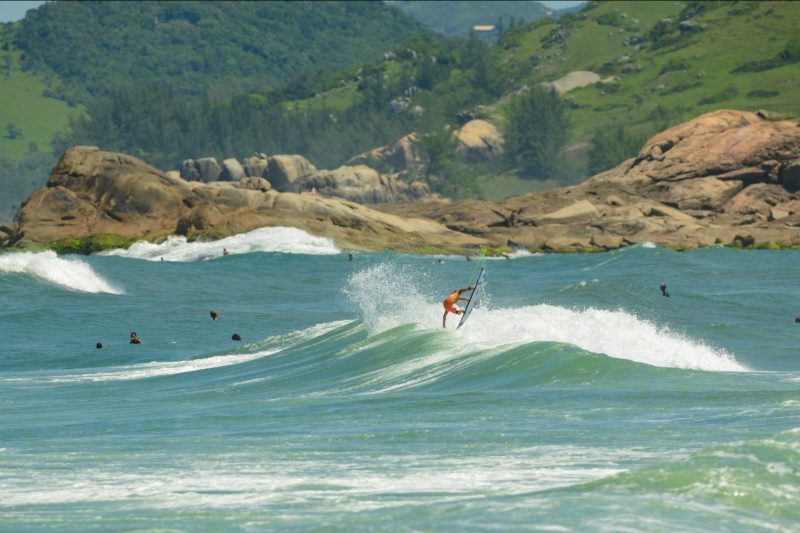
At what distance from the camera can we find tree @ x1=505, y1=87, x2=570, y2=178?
159250 mm

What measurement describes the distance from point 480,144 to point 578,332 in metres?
138

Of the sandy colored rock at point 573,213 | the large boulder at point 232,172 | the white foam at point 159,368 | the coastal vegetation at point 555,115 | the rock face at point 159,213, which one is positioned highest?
the coastal vegetation at point 555,115

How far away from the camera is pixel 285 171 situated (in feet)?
413

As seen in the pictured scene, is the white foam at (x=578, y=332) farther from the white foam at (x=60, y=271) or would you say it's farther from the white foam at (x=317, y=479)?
the white foam at (x=60, y=271)

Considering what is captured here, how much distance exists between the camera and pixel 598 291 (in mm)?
50969

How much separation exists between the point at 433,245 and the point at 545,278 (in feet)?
64.8

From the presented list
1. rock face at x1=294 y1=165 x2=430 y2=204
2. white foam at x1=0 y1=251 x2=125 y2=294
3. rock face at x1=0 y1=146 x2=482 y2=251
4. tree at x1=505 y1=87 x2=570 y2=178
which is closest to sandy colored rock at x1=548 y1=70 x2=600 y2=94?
tree at x1=505 y1=87 x2=570 y2=178

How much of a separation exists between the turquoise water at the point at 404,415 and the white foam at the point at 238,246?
2693 cm

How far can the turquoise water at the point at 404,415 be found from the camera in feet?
49.2

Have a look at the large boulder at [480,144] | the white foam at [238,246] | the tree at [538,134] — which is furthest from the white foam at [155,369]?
the large boulder at [480,144]

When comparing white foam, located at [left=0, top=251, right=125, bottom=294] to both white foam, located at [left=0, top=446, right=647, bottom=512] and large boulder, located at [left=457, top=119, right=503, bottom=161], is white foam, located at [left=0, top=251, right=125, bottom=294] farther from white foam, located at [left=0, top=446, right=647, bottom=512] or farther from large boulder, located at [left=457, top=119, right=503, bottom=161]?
large boulder, located at [left=457, top=119, right=503, bottom=161]

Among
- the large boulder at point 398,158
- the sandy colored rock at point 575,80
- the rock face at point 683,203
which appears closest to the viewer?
the rock face at point 683,203

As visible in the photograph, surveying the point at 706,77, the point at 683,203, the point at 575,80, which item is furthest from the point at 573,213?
the point at 575,80

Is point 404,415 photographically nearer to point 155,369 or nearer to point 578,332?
point 578,332
